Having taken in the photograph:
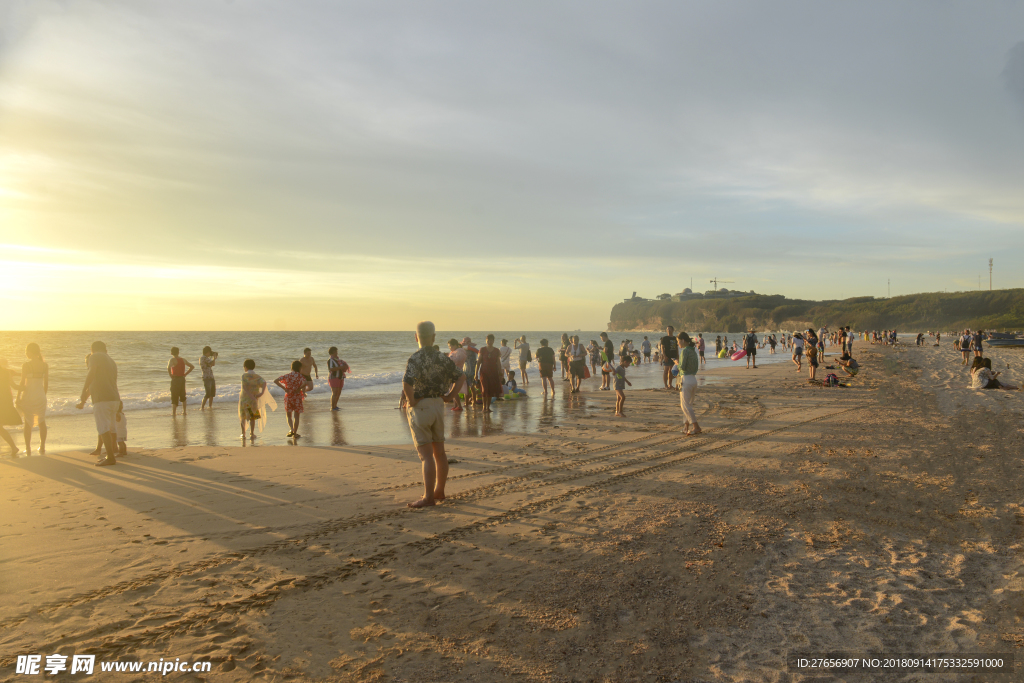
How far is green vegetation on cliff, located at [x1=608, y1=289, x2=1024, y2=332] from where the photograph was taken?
112 m

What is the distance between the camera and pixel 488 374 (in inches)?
550

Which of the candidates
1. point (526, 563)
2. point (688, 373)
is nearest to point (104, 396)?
point (526, 563)

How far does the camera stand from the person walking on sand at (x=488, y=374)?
1393 cm

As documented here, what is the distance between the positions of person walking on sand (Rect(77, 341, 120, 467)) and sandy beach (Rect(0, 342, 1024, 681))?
437 millimetres

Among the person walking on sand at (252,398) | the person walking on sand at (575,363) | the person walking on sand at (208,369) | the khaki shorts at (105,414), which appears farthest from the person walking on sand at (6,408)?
the person walking on sand at (575,363)

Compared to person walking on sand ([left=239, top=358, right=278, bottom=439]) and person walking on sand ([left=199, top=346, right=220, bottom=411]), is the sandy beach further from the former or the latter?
person walking on sand ([left=199, top=346, right=220, bottom=411])

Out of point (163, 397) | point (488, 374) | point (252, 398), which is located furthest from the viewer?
point (163, 397)

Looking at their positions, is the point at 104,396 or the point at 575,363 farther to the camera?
the point at 575,363

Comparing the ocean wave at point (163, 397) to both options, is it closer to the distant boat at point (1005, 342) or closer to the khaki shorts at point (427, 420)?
the khaki shorts at point (427, 420)

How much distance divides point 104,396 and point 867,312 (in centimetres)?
14960

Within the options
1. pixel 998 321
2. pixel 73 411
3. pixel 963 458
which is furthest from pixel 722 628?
pixel 998 321

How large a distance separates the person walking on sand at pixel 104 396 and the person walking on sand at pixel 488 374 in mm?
7782

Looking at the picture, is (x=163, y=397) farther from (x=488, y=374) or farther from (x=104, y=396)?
(x=488, y=374)

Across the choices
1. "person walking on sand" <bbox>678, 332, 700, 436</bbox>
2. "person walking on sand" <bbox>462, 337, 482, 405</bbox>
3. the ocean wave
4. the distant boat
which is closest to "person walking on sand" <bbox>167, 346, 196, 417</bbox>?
the ocean wave
